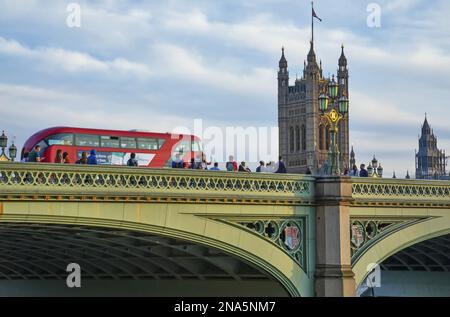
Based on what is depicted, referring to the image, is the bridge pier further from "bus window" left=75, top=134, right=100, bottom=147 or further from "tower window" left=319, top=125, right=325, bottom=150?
"tower window" left=319, top=125, right=325, bottom=150

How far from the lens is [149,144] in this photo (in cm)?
4328

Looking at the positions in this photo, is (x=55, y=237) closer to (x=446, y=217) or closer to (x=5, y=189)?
(x=5, y=189)

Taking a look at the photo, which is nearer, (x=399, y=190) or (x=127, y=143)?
(x=399, y=190)

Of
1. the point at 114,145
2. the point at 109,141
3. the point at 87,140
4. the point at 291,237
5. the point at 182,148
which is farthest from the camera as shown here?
the point at 182,148

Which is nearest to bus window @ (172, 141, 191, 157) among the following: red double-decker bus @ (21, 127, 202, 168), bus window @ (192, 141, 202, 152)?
red double-decker bus @ (21, 127, 202, 168)

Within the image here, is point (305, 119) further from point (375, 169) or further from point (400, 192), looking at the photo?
point (400, 192)

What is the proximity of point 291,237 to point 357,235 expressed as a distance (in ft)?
8.69

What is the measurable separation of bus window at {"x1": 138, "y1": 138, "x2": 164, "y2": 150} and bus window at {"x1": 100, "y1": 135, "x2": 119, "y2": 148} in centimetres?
110

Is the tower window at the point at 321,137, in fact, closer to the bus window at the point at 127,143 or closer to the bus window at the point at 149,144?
the bus window at the point at 149,144

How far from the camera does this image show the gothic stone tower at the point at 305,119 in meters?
181

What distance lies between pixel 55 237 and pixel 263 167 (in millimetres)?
7425

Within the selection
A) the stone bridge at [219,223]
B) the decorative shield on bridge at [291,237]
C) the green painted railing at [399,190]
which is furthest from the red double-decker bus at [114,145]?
the decorative shield on bridge at [291,237]

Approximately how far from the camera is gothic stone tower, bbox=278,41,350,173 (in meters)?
181

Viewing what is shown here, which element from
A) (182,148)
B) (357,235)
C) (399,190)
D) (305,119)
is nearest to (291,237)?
(357,235)
